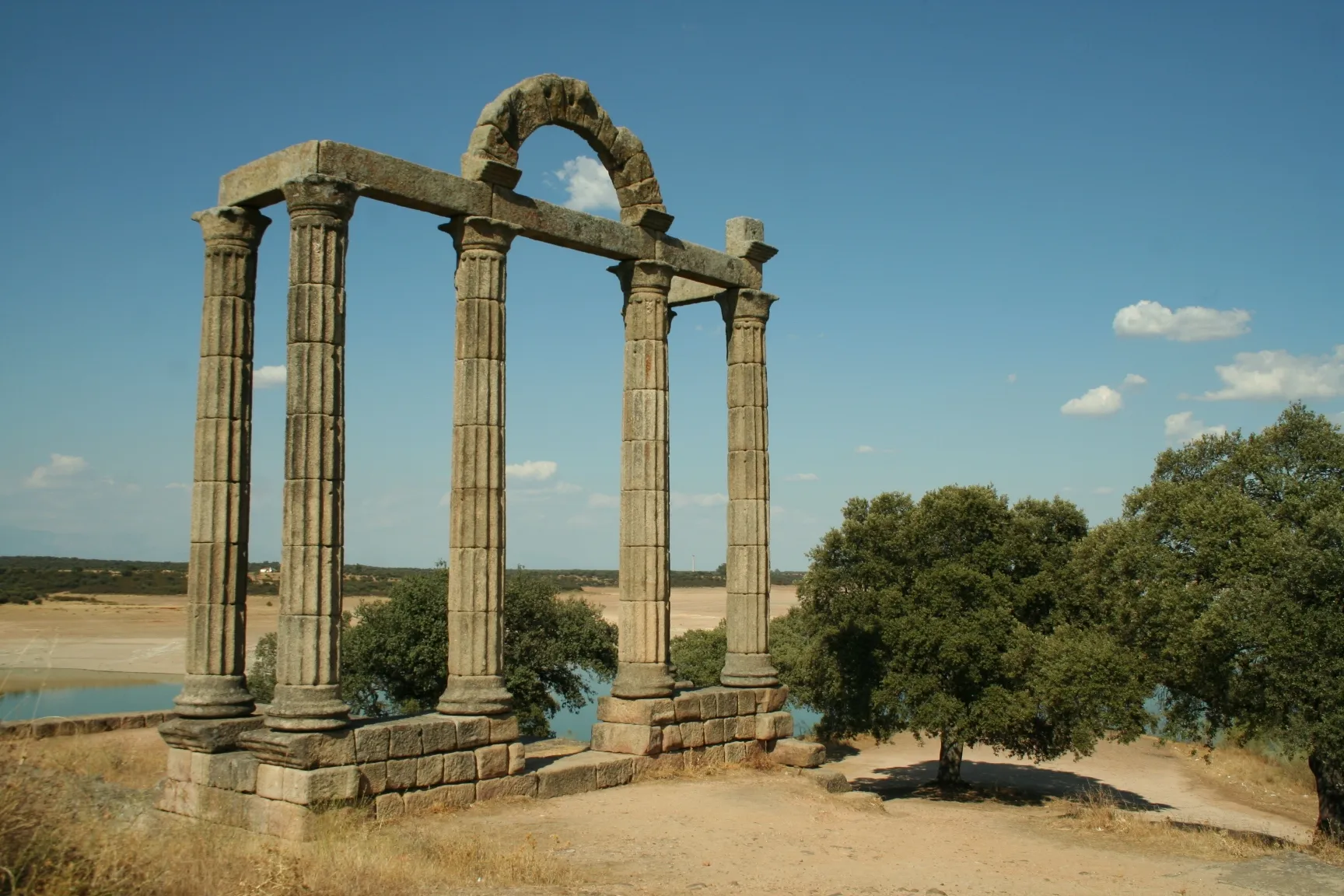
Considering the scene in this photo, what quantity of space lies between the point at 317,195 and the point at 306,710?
559 cm

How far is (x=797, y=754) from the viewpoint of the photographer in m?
17.3

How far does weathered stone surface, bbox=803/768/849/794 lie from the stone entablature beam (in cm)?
781

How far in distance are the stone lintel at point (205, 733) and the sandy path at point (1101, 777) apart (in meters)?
18.3

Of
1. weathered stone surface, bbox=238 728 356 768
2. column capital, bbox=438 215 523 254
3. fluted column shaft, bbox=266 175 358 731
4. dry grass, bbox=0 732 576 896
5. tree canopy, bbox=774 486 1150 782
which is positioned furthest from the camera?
tree canopy, bbox=774 486 1150 782

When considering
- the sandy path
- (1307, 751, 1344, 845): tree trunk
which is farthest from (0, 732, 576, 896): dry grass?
the sandy path

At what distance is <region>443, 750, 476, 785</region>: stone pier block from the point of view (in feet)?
42.8

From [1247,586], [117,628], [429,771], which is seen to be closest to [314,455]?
[429,771]

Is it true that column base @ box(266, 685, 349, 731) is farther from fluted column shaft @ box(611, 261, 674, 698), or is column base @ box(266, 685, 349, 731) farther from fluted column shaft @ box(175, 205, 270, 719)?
fluted column shaft @ box(611, 261, 674, 698)

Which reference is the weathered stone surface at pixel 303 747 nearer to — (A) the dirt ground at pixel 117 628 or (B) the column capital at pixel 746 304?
(B) the column capital at pixel 746 304

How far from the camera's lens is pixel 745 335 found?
Result: 1866 cm

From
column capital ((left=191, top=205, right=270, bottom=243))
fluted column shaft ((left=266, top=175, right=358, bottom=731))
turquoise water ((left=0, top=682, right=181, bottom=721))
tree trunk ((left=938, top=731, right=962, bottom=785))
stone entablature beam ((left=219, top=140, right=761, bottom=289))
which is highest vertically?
stone entablature beam ((left=219, top=140, right=761, bottom=289))

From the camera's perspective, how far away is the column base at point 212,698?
12891 millimetres

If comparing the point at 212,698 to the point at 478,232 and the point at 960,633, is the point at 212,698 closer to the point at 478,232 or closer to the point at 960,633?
the point at 478,232

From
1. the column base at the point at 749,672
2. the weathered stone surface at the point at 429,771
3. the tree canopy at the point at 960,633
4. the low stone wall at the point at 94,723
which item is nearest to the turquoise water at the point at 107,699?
the low stone wall at the point at 94,723
